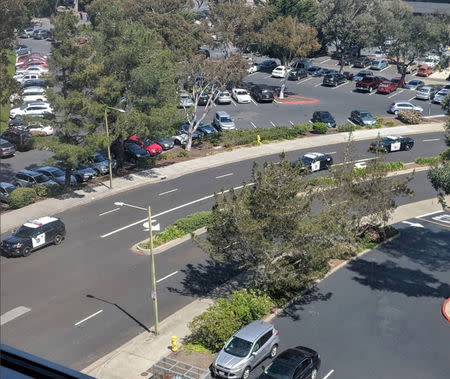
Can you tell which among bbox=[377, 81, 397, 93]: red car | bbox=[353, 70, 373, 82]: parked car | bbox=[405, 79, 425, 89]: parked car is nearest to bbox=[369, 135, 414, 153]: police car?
bbox=[377, 81, 397, 93]: red car

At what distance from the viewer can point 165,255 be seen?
33875 mm

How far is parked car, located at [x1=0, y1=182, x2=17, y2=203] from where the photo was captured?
37938 mm

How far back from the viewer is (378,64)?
8875cm

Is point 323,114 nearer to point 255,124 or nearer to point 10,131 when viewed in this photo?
point 255,124

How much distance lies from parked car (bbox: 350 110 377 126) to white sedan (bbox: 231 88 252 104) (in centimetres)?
1282

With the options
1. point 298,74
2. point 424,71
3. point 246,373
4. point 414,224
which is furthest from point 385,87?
point 246,373

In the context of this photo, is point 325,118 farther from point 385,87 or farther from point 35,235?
point 35,235

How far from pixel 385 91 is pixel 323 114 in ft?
56.9

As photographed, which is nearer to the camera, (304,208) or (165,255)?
(304,208)

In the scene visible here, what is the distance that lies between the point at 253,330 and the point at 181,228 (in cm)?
1310

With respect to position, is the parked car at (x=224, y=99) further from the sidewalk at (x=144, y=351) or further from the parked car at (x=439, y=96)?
the sidewalk at (x=144, y=351)

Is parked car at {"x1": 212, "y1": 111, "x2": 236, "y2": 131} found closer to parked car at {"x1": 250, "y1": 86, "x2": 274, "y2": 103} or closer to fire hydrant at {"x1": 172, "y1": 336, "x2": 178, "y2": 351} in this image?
parked car at {"x1": 250, "y1": 86, "x2": 274, "y2": 103}

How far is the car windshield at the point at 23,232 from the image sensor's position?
3131 cm

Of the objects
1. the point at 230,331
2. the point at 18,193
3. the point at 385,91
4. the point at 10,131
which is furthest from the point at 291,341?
the point at 385,91
